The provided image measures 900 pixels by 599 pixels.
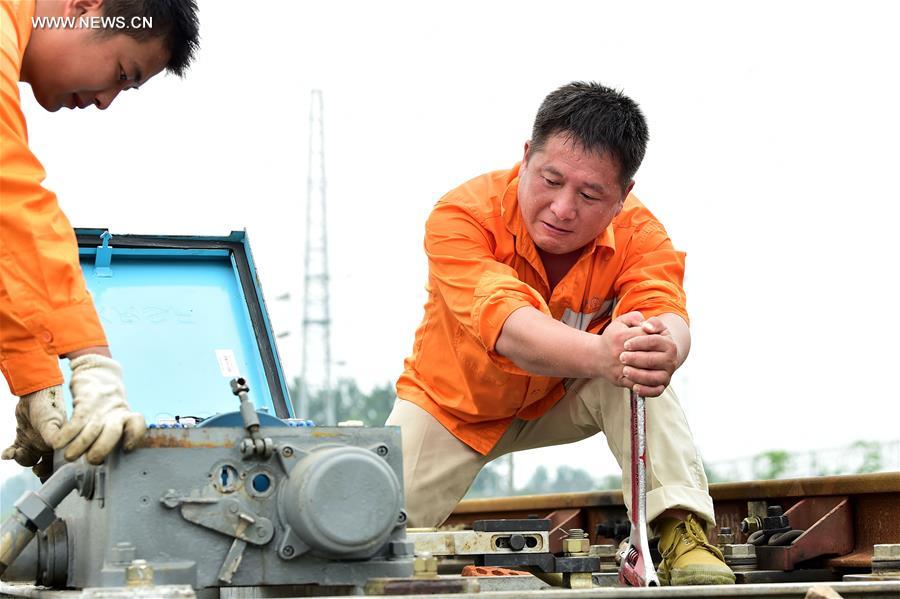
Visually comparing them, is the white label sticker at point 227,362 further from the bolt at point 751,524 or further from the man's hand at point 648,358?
the man's hand at point 648,358

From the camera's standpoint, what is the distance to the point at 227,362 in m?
4.87

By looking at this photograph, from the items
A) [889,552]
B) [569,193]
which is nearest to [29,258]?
[569,193]

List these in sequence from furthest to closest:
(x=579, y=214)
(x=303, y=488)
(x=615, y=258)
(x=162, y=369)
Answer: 1. (x=162, y=369)
2. (x=615, y=258)
3. (x=579, y=214)
4. (x=303, y=488)

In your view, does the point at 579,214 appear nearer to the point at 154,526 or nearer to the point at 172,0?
the point at 172,0

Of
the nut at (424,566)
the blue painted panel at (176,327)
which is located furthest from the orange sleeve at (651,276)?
the blue painted panel at (176,327)

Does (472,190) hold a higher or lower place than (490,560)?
higher

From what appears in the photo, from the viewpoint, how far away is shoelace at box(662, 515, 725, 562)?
3333 millimetres

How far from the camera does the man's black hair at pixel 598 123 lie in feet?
11.7

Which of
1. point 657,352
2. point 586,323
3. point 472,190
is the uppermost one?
point 472,190

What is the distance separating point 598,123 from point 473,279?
0.61 m

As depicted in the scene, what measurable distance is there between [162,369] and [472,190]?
1603mm

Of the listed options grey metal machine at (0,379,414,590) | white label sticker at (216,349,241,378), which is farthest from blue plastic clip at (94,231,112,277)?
→ grey metal machine at (0,379,414,590)

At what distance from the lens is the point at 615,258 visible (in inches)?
153

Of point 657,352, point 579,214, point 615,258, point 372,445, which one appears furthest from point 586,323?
point 372,445
